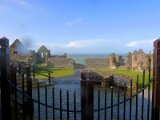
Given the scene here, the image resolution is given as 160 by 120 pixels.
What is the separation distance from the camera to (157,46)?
16.6ft

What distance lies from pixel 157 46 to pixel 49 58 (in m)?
43.3

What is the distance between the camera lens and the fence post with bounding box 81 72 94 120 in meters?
4.50

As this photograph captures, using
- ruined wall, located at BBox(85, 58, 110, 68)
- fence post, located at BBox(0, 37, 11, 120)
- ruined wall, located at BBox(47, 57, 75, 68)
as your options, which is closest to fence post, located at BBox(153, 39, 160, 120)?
fence post, located at BBox(0, 37, 11, 120)

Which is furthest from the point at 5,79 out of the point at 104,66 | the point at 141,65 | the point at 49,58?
the point at 49,58

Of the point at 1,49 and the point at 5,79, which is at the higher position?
the point at 1,49

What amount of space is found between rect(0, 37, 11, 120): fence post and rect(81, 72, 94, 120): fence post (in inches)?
55.2

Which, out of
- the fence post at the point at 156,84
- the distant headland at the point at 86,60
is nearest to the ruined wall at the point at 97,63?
the distant headland at the point at 86,60

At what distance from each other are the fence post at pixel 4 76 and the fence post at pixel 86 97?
1403 millimetres

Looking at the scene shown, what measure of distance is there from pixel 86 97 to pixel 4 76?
5.07 ft

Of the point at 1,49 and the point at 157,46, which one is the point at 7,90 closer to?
the point at 1,49

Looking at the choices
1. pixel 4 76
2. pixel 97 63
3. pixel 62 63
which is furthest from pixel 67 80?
pixel 62 63

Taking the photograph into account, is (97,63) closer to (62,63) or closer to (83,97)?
(62,63)

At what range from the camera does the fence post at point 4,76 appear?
15.0ft

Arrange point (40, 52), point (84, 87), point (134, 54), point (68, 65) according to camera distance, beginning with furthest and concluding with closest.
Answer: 1. point (40, 52)
2. point (68, 65)
3. point (134, 54)
4. point (84, 87)
